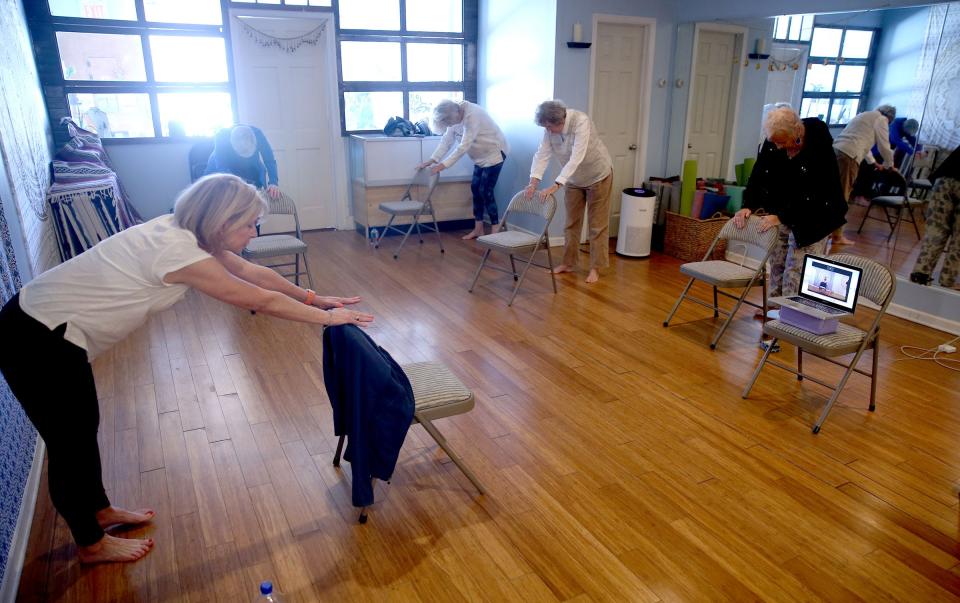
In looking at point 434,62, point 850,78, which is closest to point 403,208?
point 434,62

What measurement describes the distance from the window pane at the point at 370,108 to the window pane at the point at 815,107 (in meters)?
4.27

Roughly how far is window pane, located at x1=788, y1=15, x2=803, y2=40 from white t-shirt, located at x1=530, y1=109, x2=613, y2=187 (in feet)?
5.85

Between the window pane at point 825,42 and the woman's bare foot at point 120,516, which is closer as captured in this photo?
the woman's bare foot at point 120,516

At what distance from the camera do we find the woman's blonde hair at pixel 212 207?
6.56ft

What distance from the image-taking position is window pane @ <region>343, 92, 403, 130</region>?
7.12 m

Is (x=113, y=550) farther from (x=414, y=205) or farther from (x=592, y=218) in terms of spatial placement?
(x=414, y=205)

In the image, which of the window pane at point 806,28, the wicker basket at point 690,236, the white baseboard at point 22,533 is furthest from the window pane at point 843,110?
the white baseboard at point 22,533

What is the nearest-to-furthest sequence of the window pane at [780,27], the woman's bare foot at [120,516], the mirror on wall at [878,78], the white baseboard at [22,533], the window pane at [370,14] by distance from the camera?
the white baseboard at [22,533] → the woman's bare foot at [120,516] → the mirror on wall at [878,78] → the window pane at [780,27] → the window pane at [370,14]

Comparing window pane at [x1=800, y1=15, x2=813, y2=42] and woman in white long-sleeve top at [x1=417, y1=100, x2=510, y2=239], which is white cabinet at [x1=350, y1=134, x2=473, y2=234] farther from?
window pane at [x1=800, y1=15, x2=813, y2=42]

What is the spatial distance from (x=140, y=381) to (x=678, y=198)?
A: 509 cm

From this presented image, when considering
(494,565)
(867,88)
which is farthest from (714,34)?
(494,565)

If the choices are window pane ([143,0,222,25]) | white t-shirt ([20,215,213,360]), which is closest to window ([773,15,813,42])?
white t-shirt ([20,215,213,360])

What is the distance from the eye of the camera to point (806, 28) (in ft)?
16.6

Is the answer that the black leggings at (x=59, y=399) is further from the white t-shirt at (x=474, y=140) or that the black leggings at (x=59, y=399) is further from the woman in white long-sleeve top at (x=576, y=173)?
the white t-shirt at (x=474, y=140)
